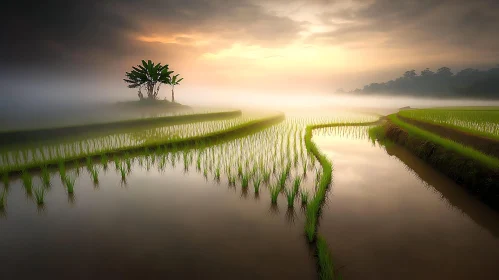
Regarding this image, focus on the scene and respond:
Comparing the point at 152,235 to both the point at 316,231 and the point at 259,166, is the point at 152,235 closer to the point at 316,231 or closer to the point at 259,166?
the point at 316,231

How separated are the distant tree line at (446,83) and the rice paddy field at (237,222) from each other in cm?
6982

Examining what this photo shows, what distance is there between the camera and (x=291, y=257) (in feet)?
9.01

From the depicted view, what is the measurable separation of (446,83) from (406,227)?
94.9m

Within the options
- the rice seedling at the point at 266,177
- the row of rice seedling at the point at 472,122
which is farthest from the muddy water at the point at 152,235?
the row of rice seedling at the point at 472,122

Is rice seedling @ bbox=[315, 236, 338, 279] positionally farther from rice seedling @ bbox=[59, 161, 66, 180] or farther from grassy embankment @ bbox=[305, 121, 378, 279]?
rice seedling @ bbox=[59, 161, 66, 180]

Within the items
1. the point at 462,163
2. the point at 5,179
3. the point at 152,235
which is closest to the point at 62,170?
the point at 5,179

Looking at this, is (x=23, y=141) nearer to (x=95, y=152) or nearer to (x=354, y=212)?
(x=95, y=152)

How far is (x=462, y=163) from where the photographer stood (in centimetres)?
514

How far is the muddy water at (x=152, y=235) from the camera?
2570mm

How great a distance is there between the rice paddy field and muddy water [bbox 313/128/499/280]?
17mm

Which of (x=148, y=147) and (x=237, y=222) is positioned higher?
(x=148, y=147)

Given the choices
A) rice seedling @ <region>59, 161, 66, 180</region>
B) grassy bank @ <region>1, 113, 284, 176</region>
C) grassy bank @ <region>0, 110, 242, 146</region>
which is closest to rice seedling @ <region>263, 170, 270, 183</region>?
grassy bank @ <region>1, 113, 284, 176</region>

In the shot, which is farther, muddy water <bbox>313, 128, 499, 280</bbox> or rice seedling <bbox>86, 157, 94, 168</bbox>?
rice seedling <bbox>86, 157, 94, 168</bbox>

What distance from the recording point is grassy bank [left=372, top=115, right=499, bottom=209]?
13.7 feet
